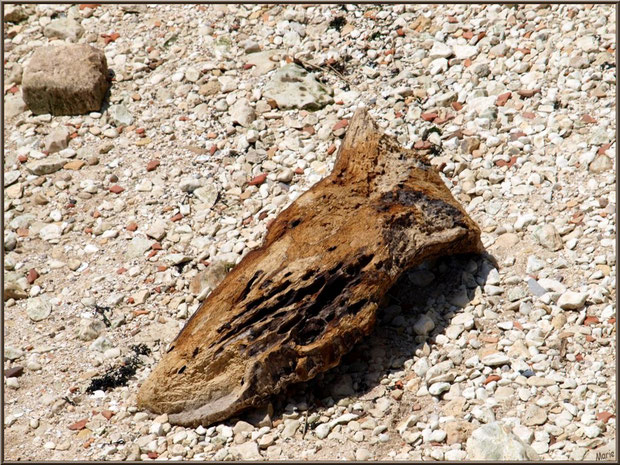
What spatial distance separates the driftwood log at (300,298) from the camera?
17.7 feet

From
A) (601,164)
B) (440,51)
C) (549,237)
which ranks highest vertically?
(440,51)

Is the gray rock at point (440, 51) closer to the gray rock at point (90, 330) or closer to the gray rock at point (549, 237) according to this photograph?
the gray rock at point (549, 237)

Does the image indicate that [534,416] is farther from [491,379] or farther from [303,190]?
[303,190]

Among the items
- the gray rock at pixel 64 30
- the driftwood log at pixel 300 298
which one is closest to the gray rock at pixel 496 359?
the driftwood log at pixel 300 298

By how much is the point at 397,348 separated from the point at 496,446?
123 cm

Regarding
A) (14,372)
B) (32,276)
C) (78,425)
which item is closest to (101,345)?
(14,372)

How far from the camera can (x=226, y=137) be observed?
8.05 metres

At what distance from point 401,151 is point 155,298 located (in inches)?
101

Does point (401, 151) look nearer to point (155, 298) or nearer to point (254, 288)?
point (254, 288)

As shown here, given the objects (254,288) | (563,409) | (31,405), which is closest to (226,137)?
(254,288)

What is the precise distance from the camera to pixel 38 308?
270 inches

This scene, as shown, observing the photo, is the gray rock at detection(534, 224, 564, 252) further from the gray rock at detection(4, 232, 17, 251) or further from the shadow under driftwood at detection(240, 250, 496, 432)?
the gray rock at detection(4, 232, 17, 251)

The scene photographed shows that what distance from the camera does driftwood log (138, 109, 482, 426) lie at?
212 inches

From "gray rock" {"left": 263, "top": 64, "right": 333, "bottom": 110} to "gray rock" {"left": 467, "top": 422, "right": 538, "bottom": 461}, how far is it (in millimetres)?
4250
